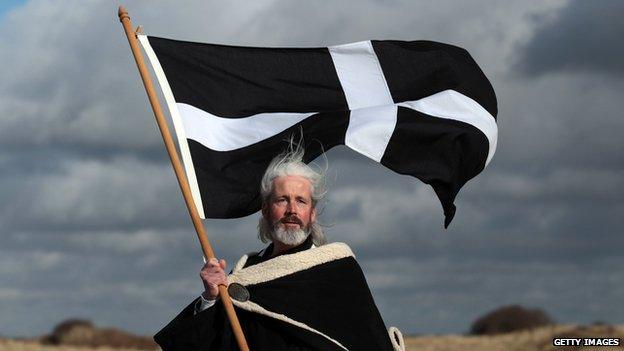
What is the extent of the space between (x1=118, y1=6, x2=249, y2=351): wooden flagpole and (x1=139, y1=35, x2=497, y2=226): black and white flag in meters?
0.31

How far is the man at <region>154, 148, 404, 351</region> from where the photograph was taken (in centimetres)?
827

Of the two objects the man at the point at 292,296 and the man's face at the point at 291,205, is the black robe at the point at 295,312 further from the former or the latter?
the man's face at the point at 291,205

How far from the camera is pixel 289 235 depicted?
8.35 m

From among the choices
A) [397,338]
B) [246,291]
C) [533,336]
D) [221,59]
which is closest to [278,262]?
[246,291]

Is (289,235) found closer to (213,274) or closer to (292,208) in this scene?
(292,208)

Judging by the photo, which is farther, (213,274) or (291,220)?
(291,220)

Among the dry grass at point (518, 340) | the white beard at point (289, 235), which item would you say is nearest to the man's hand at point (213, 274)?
the white beard at point (289, 235)

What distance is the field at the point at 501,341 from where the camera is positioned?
23.1 meters

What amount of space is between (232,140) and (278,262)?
1.21 meters

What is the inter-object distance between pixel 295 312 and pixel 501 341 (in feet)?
60.1

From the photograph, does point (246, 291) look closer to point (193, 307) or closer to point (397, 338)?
point (193, 307)
